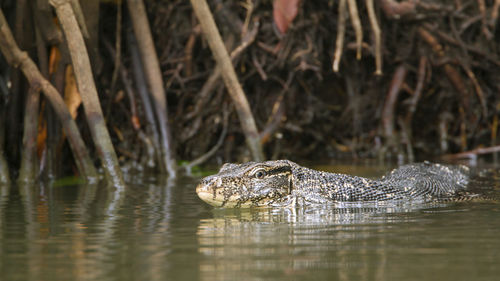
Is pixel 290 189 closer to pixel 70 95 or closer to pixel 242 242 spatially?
pixel 242 242

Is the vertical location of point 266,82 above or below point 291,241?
above

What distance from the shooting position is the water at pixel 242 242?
7.39ft

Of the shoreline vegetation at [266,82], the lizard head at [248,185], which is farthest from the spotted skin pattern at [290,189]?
the shoreline vegetation at [266,82]

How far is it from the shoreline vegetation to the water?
2.09 metres

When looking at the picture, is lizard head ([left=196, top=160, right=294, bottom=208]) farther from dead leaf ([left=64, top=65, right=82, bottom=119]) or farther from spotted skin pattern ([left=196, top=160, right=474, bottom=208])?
dead leaf ([left=64, top=65, right=82, bottom=119])

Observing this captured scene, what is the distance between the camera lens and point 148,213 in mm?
3916

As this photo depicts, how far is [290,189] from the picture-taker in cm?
454

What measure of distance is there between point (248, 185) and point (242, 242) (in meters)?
1.51

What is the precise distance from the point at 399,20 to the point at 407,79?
117 centimetres

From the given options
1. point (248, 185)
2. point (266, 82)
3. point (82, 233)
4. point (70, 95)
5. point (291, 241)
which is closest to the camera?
point (291, 241)

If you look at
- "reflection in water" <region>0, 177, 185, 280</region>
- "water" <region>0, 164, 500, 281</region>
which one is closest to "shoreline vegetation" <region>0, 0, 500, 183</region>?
"reflection in water" <region>0, 177, 185, 280</region>

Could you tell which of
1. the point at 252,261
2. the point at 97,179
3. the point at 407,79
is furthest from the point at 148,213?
the point at 407,79

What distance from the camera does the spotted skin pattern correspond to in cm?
424

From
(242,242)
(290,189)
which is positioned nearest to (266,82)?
(290,189)
